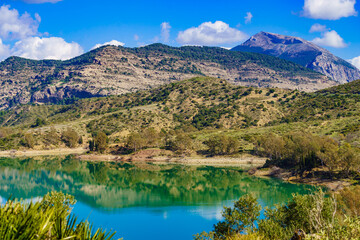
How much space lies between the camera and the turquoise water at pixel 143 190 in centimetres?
4333

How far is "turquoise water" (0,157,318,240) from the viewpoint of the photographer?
4333 centimetres

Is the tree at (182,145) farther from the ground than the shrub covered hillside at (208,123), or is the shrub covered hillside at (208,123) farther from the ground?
the shrub covered hillside at (208,123)

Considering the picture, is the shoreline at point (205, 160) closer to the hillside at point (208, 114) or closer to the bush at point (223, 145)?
the bush at point (223, 145)

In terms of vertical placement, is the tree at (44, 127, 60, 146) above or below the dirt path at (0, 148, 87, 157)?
above

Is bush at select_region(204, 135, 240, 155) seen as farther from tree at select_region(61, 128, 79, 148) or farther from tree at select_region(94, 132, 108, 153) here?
tree at select_region(61, 128, 79, 148)

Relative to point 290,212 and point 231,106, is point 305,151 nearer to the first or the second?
point 290,212

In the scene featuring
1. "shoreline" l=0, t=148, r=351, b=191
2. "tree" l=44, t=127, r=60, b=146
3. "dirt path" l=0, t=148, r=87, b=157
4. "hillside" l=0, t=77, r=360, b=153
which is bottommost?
"shoreline" l=0, t=148, r=351, b=191

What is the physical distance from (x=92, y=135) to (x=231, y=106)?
222 feet

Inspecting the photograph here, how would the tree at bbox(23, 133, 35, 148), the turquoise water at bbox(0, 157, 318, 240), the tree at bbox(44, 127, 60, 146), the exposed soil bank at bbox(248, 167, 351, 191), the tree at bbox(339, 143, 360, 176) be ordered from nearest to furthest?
the turquoise water at bbox(0, 157, 318, 240) < the exposed soil bank at bbox(248, 167, 351, 191) < the tree at bbox(339, 143, 360, 176) < the tree at bbox(23, 133, 35, 148) < the tree at bbox(44, 127, 60, 146)

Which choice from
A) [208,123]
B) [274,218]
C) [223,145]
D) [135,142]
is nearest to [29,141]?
[135,142]

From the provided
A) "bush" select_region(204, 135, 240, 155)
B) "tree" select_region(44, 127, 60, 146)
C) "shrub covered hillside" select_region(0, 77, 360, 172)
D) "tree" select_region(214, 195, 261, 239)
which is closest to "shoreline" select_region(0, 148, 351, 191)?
"bush" select_region(204, 135, 240, 155)

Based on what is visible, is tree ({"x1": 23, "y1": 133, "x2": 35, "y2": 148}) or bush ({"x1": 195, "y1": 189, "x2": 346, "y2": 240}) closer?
bush ({"x1": 195, "y1": 189, "x2": 346, "y2": 240})

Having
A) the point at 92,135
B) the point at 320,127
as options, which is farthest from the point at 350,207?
the point at 92,135

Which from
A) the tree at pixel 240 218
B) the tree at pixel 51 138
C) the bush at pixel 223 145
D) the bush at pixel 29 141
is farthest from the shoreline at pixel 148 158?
the tree at pixel 240 218
